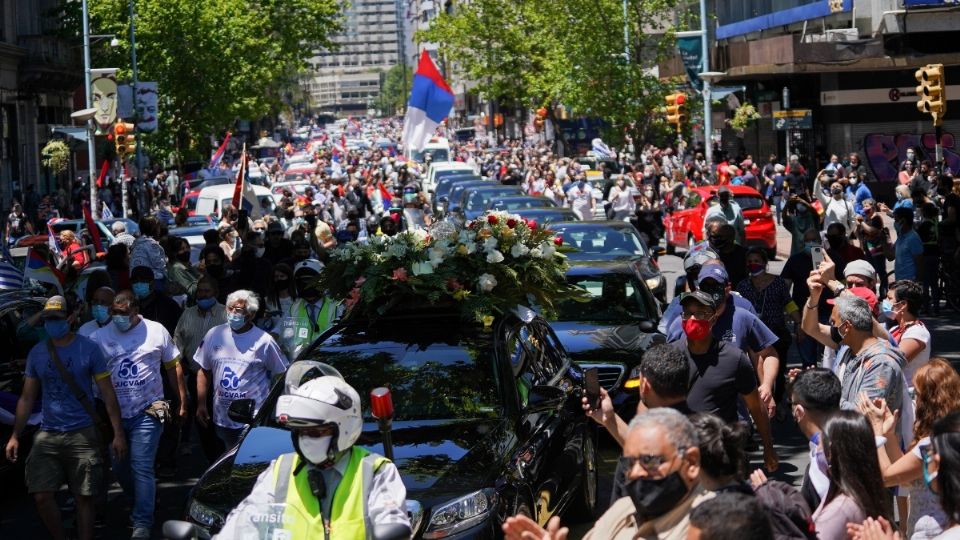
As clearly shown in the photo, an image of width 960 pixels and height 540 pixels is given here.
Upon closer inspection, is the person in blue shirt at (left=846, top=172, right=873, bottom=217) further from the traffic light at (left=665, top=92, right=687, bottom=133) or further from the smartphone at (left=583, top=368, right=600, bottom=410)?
the smartphone at (left=583, top=368, right=600, bottom=410)

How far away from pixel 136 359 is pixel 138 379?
5.5 inches

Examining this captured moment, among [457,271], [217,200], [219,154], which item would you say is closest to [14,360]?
[457,271]

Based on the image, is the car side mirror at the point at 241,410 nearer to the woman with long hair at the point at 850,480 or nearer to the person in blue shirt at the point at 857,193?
the woman with long hair at the point at 850,480

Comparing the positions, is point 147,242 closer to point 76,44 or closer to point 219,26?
point 219,26

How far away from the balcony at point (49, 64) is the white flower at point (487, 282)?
40092 mm

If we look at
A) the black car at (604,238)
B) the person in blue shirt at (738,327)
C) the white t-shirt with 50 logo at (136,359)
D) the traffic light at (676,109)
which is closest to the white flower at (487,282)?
the person in blue shirt at (738,327)

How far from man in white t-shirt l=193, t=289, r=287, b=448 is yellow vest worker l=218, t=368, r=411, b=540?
5.08 meters

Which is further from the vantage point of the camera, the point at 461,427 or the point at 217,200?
the point at 217,200

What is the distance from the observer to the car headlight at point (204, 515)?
725 centimetres

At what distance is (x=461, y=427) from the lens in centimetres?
809

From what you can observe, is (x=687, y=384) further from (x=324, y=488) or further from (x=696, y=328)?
(x=324, y=488)

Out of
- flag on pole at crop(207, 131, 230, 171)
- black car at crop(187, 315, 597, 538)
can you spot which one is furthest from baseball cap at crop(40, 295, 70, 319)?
flag on pole at crop(207, 131, 230, 171)

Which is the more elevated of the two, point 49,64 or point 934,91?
point 49,64

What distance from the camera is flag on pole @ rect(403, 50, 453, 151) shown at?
2505cm
